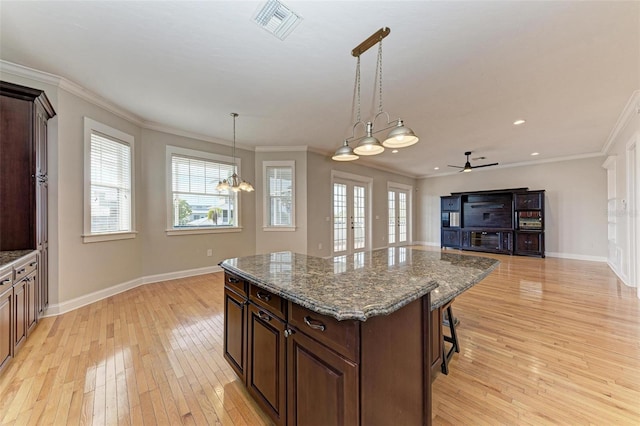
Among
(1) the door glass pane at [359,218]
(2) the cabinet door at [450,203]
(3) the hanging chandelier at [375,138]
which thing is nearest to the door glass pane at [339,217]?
(1) the door glass pane at [359,218]

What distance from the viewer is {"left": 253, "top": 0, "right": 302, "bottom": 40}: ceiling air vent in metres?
1.85

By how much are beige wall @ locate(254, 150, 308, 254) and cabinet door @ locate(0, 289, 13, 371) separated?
12.4 feet

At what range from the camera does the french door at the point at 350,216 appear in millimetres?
6617

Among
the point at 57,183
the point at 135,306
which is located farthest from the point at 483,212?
the point at 57,183

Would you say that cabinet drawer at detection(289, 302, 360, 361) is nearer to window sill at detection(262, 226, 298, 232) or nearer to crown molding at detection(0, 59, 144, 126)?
crown molding at detection(0, 59, 144, 126)

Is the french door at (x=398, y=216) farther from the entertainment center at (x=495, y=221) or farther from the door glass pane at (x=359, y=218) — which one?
the door glass pane at (x=359, y=218)

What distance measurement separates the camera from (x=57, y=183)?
116 inches

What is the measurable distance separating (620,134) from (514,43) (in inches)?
166

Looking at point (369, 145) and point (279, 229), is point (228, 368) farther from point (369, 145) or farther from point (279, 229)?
point (279, 229)

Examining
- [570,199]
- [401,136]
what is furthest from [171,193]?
[570,199]

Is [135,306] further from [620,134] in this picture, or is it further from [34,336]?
[620,134]

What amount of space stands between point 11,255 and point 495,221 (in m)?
9.51

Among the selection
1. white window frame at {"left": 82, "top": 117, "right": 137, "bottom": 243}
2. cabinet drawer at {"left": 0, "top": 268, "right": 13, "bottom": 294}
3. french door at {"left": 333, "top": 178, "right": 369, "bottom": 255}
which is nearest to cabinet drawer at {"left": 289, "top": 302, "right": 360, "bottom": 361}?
cabinet drawer at {"left": 0, "top": 268, "right": 13, "bottom": 294}

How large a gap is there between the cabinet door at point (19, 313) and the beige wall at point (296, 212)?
3572 millimetres
